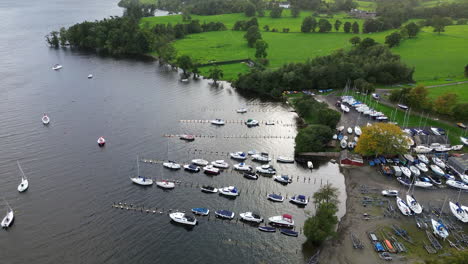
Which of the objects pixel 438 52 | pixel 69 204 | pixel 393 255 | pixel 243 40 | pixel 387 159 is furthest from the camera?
pixel 243 40

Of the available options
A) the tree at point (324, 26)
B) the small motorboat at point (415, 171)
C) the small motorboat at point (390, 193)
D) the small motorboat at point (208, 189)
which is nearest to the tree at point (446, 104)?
the small motorboat at point (415, 171)

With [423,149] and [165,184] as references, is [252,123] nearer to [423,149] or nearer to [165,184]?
[165,184]

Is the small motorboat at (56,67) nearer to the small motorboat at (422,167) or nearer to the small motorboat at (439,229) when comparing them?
the small motorboat at (422,167)

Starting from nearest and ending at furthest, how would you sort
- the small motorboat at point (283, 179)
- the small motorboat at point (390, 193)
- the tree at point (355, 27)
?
the small motorboat at point (390, 193) < the small motorboat at point (283, 179) < the tree at point (355, 27)

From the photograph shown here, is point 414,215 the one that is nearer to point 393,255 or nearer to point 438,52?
point 393,255

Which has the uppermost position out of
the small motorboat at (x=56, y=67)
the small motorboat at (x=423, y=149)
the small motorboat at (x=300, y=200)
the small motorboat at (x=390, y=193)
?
the small motorboat at (x=56, y=67)

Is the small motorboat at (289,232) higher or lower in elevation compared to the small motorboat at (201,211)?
lower

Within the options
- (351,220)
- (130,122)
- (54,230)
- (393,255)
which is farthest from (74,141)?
(393,255)
